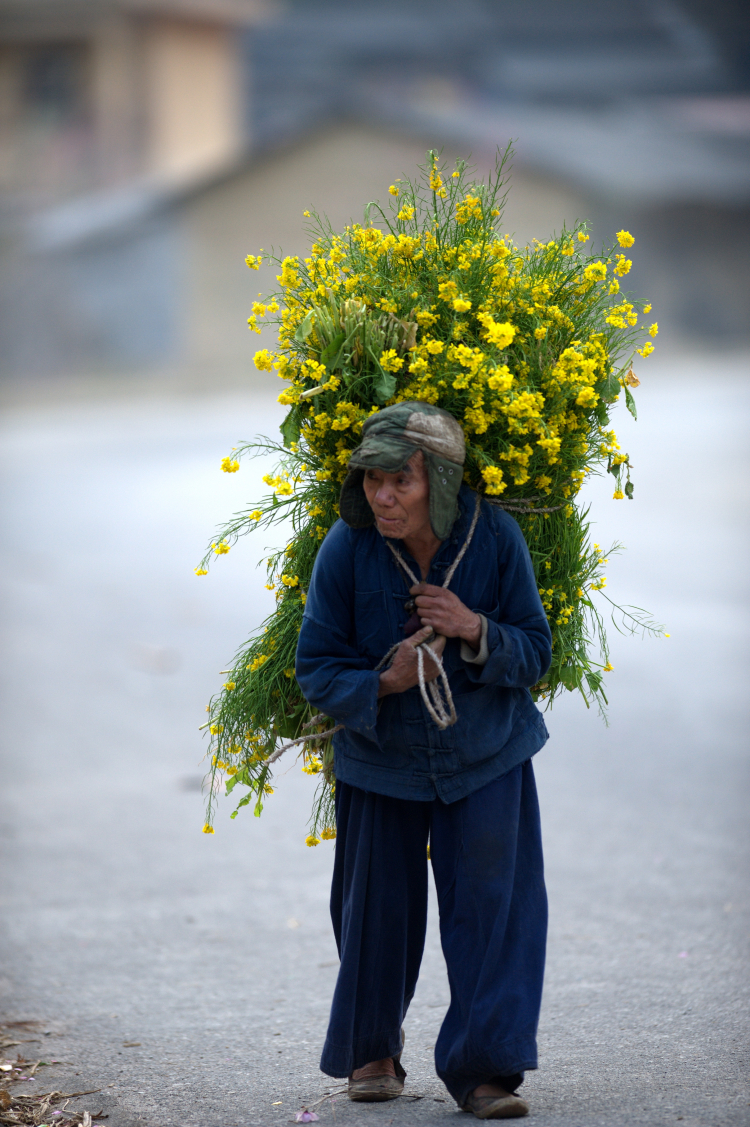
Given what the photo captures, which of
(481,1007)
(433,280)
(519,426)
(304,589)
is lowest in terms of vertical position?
(481,1007)

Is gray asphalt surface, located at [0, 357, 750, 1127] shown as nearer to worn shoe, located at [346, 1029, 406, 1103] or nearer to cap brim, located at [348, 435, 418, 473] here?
worn shoe, located at [346, 1029, 406, 1103]

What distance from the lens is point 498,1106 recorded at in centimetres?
277

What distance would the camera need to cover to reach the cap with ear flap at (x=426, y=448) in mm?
2596

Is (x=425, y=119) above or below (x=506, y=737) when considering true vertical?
above

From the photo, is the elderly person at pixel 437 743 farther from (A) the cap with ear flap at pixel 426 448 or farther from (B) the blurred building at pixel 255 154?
(B) the blurred building at pixel 255 154

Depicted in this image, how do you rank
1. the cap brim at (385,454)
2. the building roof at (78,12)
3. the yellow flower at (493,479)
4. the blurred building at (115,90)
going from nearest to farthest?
A: the cap brim at (385,454)
the yellow flower at (493,479)
the building roof at (78,12)
the blurred building at (115,90)

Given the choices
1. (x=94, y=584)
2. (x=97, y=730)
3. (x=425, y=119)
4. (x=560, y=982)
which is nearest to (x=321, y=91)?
(x=425, y=119)

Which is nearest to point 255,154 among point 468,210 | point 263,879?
point 263,879

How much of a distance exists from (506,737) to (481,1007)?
57cm

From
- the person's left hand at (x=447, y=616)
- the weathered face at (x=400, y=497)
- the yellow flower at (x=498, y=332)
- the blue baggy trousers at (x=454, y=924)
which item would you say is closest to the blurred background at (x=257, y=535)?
the blue baggy trousers at (x=454, y=924)

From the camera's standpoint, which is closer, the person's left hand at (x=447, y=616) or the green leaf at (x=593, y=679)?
the person's left hand at (x=447, y=616)

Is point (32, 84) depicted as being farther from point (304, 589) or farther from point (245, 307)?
point (304, 589)

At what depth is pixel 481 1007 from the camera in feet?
8.93

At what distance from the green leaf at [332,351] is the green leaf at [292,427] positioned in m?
0.15
